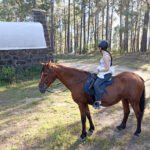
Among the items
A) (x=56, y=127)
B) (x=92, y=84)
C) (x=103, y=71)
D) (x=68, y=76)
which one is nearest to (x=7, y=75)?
(x=56, y=127)

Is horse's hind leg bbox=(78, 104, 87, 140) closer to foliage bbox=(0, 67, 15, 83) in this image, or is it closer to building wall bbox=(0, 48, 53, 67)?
foliage bbox=(0, 67, 15, 83)

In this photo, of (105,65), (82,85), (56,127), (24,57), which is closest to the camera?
(105,65)

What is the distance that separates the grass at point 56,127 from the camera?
633 cm

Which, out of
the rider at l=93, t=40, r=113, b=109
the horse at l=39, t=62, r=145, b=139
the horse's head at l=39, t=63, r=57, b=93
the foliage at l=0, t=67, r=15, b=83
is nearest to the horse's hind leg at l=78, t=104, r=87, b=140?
the horse at l=39, t=62, r=145, b=139

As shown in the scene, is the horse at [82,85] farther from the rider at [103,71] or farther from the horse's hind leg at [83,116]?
the rider at [103,71]

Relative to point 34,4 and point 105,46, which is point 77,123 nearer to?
point 105,46

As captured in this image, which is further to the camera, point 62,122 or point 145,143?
point 62,122

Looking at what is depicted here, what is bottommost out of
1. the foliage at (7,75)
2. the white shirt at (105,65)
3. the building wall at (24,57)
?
the foliage at (7,75)

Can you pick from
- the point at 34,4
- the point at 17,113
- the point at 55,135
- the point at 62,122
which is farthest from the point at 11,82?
the point at 34,4

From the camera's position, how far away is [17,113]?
9023 mm

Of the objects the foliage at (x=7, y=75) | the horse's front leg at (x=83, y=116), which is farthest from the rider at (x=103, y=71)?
the foliage at (x=7, y=75)

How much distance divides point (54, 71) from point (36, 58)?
10183mm

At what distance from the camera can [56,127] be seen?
749cm

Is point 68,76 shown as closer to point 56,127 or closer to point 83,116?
point 83,116
